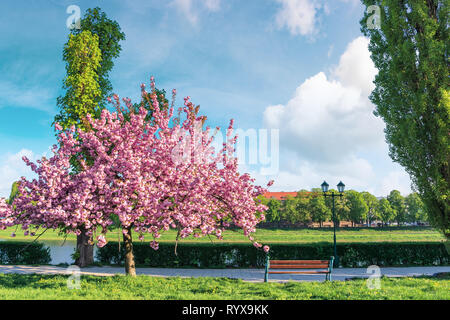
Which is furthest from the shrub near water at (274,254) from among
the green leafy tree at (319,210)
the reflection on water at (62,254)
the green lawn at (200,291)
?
the green leafy tree at (319,210)

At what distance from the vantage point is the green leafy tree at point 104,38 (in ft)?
50.5

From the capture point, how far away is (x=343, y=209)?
77062 millimetres

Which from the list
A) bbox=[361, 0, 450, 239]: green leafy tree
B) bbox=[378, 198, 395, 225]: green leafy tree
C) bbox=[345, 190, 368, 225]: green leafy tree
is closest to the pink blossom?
bbox=[361, 0, 450, 239]: green leafy tree

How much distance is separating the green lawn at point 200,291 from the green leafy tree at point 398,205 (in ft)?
302

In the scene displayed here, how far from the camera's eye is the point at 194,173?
29.8ft

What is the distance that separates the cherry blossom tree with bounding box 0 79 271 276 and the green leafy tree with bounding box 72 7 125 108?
6.90 m

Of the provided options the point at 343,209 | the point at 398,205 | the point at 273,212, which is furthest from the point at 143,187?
the point at 398,205

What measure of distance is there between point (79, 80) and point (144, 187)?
8.19 m

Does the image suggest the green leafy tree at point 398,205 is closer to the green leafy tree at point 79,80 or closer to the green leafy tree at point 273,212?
the green leafy tree at point 273,212

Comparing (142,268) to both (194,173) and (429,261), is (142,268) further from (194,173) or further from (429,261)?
(429,261)

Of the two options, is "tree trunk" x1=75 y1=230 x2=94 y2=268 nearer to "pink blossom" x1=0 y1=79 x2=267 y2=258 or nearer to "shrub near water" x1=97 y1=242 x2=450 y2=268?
"shrub near water" x1=97 y1=242 x2=450 y2=268

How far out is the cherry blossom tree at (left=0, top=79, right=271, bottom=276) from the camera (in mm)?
8344

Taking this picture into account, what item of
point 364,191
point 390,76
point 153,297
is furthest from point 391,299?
point 364,191

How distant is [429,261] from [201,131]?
47.7 feet
